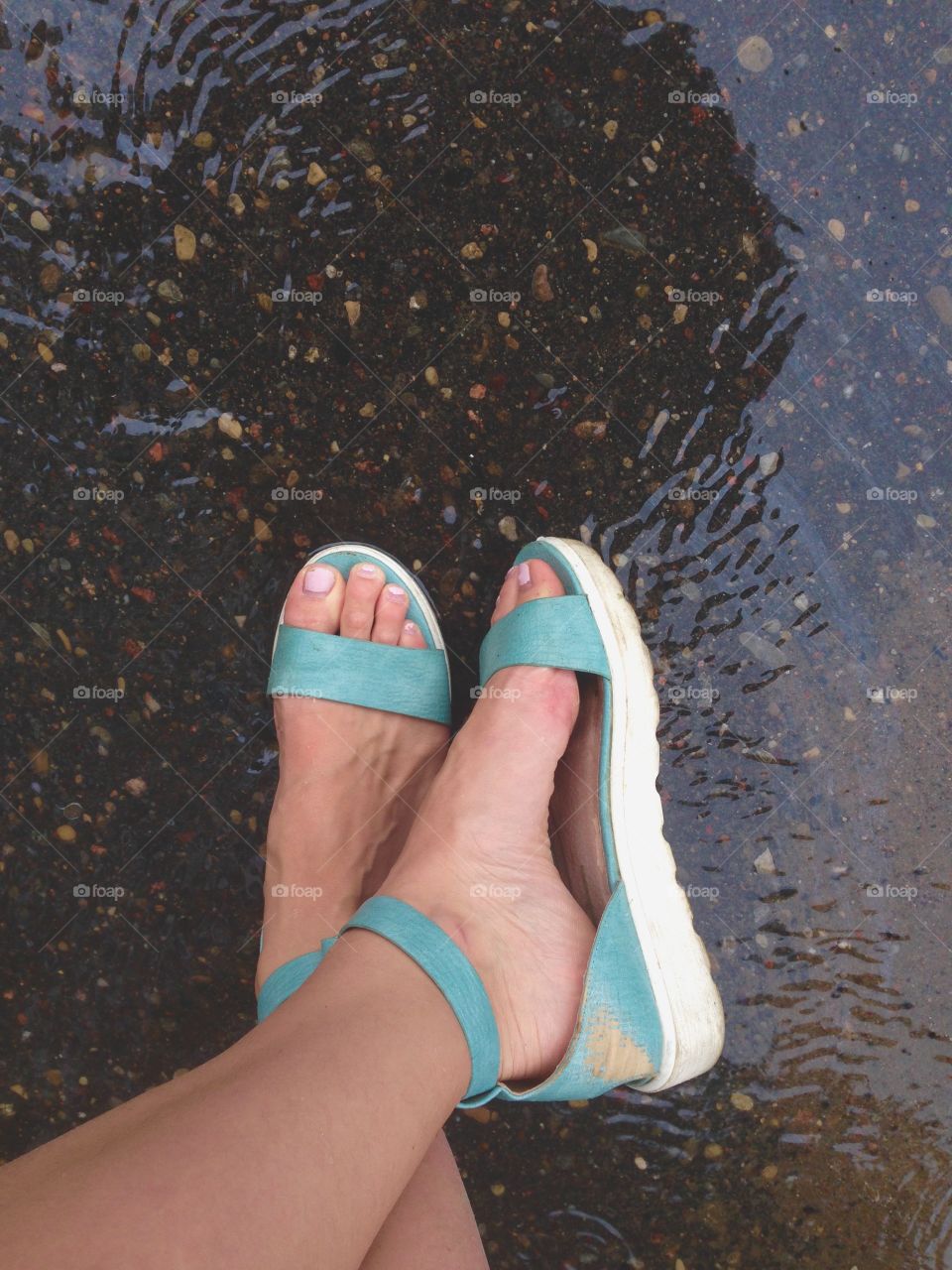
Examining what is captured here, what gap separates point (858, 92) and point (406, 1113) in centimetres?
141

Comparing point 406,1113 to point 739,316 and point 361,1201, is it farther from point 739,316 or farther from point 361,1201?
point 739,316

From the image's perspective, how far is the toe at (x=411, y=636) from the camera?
1244 mm

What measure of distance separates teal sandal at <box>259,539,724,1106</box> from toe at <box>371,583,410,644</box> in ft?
0.44

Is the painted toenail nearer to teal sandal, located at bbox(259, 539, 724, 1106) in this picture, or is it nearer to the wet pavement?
the wet pavement

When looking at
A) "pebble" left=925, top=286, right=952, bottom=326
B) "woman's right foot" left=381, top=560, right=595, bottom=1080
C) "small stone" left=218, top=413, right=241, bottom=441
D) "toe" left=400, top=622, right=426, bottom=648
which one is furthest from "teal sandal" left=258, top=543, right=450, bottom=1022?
"pebble" left=925, top=286, right=952, bottom=326

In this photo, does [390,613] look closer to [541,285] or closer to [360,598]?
[360,598]

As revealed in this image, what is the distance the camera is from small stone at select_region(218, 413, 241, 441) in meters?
1.26

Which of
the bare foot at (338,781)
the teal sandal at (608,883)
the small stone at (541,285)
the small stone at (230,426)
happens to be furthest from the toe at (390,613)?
the small stone at (541,285)

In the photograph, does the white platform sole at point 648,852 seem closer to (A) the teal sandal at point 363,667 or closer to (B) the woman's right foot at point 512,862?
(B) the woman's right foot at point 512,862

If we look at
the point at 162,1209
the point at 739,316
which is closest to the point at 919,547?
the point at 739,316

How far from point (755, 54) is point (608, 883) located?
1165mm

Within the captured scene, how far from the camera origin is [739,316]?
1.22 m

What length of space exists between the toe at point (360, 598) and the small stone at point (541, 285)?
1.49ft

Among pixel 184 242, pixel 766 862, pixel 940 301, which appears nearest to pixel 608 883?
pixel 766 862
